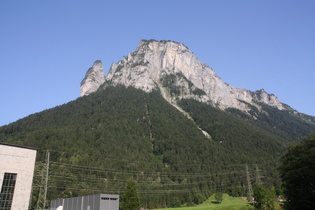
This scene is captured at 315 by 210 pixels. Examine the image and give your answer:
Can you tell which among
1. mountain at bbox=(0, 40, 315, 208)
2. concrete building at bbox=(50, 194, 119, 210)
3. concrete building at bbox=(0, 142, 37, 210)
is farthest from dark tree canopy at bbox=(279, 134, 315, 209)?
concrete building at bbox=(0, 142, 37, 210)

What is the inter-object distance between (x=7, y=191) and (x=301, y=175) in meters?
62.3

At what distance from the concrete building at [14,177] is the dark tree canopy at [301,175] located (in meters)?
57.5

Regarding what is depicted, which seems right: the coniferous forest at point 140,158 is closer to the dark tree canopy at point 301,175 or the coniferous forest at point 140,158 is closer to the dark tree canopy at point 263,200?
the dark tree canopy at point 263,200

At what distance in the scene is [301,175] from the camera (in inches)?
2199

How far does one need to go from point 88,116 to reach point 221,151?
91583 mm

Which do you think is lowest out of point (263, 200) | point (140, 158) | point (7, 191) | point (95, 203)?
point (263, 200)

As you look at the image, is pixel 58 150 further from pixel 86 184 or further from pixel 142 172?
pixel 142 172

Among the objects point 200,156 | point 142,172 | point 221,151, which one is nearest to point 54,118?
point 142,172

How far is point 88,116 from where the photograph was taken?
19588 cm

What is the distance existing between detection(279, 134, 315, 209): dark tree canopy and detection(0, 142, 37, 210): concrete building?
57.5m

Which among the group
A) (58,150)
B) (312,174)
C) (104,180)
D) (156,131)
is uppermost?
(156,131)

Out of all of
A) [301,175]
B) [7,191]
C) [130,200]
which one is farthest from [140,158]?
[301,175]

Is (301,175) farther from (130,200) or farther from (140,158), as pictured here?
(140,158)

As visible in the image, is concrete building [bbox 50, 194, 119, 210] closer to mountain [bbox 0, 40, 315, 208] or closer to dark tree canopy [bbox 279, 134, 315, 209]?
mountain [bbox 0, 40, 315, 208]
